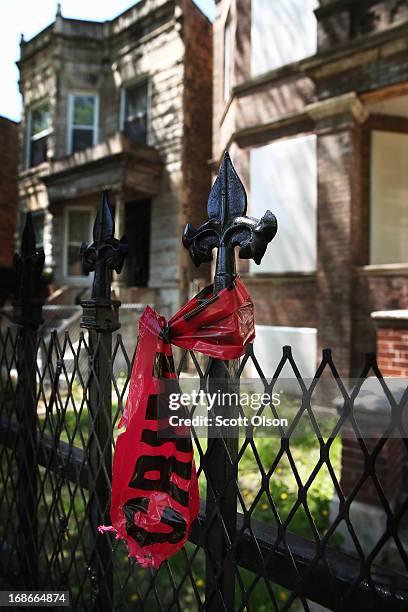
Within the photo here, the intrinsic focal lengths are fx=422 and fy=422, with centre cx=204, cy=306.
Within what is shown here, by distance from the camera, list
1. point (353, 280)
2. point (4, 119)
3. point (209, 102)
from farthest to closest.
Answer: point (4, 119), point (209, 102), point (353, 280)

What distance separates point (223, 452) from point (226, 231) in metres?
0.66

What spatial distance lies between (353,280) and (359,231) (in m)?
0.98

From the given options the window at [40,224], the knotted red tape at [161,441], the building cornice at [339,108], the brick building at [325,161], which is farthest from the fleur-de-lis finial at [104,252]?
the window at [40,224]

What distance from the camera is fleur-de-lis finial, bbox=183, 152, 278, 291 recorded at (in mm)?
1172

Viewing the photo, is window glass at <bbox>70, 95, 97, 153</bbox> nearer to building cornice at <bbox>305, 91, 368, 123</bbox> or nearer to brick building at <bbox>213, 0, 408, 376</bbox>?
brick building at <bbox>213, 0, 408, 376</bbox>

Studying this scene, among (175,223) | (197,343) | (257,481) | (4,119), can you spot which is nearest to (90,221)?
(175,223)

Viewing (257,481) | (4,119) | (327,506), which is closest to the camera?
(327,506)

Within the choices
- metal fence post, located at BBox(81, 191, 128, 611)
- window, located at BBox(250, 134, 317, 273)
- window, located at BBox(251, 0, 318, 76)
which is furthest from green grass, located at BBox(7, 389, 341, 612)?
window, located at BBox(251, 0, 318, 76)

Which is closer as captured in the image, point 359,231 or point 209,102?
point 359,231

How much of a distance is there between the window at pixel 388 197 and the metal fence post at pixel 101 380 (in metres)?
7.24

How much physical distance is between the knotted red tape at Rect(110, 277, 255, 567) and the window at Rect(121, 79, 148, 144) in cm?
1244

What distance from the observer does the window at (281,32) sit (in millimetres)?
8141

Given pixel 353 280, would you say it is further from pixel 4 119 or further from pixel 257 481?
pixel 4 119

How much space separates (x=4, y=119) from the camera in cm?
1817
